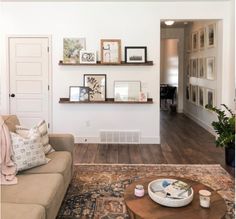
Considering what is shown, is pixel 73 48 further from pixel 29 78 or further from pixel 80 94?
pixel 29 78

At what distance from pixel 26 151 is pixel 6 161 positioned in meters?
0.20

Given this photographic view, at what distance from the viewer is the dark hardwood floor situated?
4.47 metres

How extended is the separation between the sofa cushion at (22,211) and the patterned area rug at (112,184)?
0.83 m

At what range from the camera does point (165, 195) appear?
2.23 meters

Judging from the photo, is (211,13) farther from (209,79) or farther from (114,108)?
(114,108)

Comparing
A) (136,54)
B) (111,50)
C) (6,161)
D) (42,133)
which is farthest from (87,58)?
(6,161)

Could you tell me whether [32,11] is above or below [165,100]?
above

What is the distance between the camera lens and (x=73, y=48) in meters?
5.41

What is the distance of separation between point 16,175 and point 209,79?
16.9ft

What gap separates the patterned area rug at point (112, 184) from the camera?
9.20ft

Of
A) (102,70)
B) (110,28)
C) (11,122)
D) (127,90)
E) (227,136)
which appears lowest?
(227,136)

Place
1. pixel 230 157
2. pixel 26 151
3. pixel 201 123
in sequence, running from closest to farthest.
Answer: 1. pixel 26 151
2. pixel 230 157
3. pixel 201 123

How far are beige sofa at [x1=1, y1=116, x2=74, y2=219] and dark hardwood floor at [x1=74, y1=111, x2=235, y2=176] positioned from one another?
160 centimetres

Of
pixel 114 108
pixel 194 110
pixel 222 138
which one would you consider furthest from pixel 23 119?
pixel 194 110
